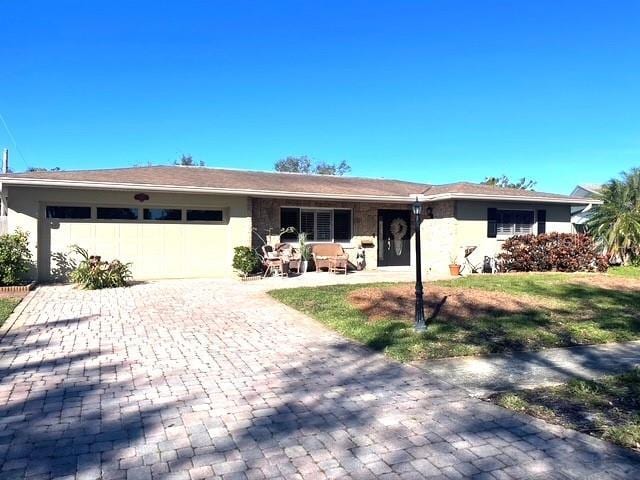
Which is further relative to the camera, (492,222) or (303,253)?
(492,222)

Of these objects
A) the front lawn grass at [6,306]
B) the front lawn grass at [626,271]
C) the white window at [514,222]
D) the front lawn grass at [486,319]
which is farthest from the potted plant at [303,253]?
the front lawn grass at [626,271]

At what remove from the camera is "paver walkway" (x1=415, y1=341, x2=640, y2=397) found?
5.02 m

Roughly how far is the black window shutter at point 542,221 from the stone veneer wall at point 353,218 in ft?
14.5

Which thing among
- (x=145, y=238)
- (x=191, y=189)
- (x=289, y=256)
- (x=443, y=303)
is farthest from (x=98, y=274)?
(x=443, y=303)

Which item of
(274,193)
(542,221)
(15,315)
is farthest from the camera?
(542,221)

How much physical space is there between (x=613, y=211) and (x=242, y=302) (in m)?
15.0

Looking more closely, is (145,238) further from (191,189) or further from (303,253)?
(303,253)

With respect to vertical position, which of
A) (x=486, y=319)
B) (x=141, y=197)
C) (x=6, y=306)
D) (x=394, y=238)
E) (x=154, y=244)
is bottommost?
(x=486, y=319)

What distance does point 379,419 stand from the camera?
4047 mm

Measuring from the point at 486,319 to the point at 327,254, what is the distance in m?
8.36

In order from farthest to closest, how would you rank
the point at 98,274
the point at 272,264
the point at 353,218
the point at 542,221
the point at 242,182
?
the point at 542,221, the point at 353,218, the point at 242,182, the point at 272,264, the point at 98,274

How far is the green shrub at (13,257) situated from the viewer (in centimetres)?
1098

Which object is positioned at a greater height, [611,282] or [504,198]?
[504,198]

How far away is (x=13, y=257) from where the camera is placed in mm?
11172
